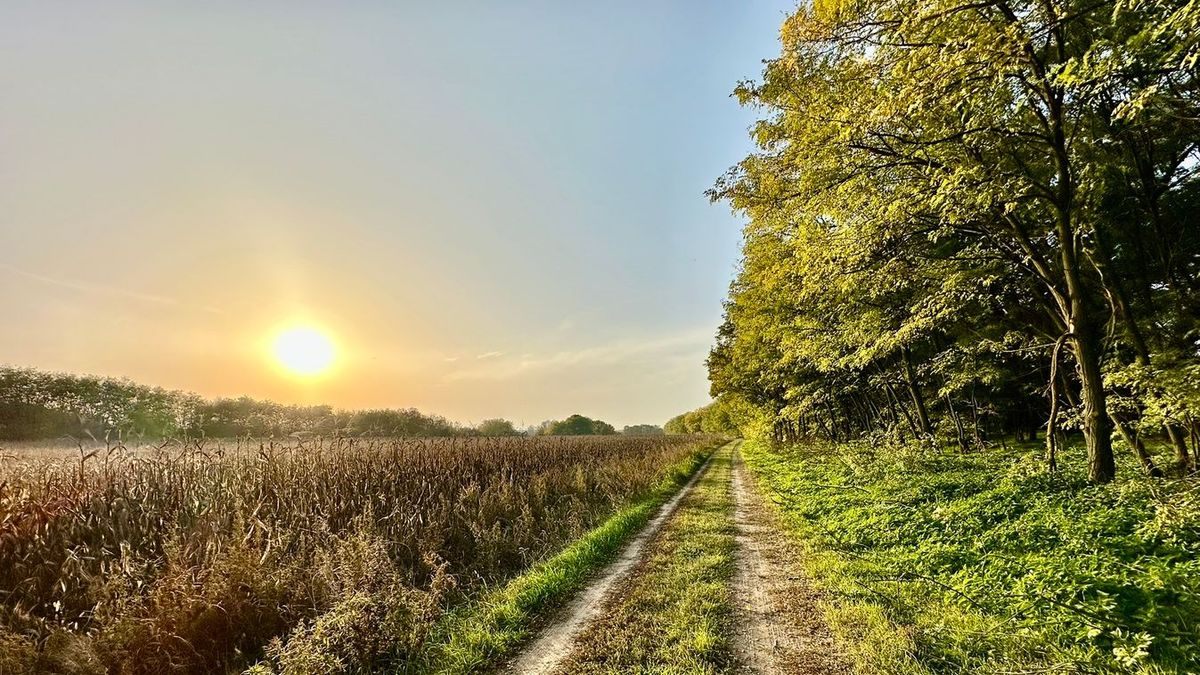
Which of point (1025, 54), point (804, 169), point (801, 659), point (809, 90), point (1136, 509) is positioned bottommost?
point (801, 659)

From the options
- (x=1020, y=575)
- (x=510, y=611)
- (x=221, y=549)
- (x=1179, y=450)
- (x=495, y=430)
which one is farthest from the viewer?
(x=495, y=430)

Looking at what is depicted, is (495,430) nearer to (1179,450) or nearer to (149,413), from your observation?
(149,413)

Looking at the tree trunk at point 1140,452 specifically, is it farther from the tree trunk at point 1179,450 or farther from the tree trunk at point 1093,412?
the tree trunk at point 1093,412

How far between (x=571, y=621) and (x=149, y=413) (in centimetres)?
2546

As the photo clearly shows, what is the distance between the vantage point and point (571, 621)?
5.15 meters

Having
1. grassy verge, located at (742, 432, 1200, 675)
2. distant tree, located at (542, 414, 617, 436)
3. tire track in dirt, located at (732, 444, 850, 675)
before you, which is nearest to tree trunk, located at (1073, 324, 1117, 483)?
grassy verge, located at (742, 432, 1200, 675)

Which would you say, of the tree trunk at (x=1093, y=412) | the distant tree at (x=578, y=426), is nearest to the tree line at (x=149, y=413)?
the tree trunk at (x=1093, y=412)

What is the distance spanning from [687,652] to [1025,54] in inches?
308

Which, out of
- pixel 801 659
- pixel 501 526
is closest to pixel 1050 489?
pixel 801 659

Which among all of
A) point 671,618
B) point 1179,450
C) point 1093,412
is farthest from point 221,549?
point 1179,450

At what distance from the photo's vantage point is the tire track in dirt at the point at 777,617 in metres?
4.06

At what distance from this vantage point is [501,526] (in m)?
9.30

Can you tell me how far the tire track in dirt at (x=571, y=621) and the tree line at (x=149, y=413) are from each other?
707 centimetres

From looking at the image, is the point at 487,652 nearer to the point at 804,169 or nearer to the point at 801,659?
the point at 801,659
